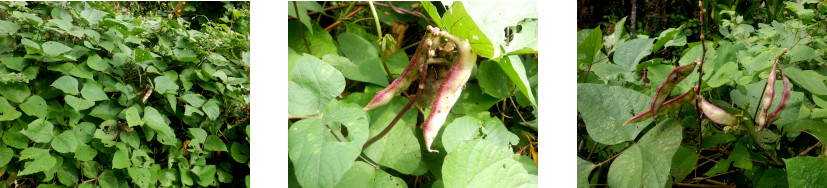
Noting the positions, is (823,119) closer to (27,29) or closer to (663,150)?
(663,150)

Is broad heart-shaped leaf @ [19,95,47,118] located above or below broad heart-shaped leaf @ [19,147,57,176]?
above

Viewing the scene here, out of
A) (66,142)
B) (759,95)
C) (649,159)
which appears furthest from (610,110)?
(66,142)

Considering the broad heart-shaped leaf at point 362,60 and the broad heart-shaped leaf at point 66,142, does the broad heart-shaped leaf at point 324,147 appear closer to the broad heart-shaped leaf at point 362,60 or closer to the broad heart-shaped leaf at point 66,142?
the broad heart-shaped leaf at point 362,60

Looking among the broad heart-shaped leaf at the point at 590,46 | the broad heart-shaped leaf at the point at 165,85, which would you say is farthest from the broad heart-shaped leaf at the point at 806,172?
the broad heart-shaped leaf at the point at 165,85

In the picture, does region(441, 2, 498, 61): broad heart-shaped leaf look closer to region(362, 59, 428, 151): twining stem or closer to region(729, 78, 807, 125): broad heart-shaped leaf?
region(362, 59, 428, 151): twining stem

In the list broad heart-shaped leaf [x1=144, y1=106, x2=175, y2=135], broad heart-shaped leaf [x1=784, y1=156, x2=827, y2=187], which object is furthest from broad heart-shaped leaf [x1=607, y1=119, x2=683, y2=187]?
broad heart-shaped leaf [x1=144, y1=106, x2=175, y2=135]
